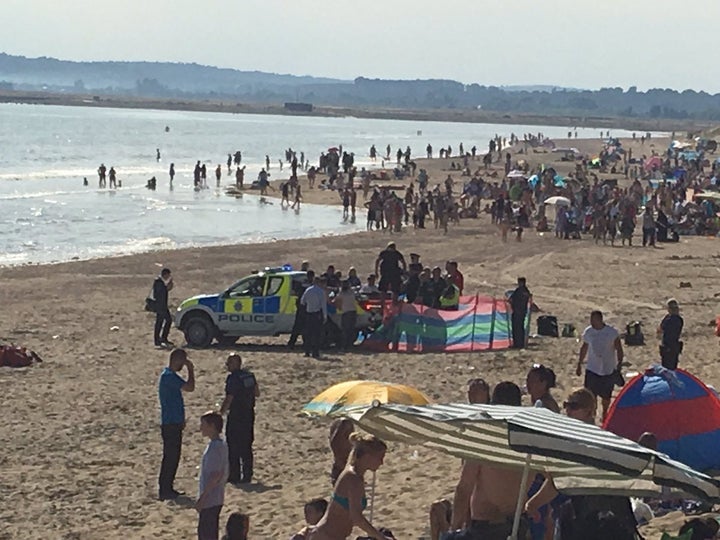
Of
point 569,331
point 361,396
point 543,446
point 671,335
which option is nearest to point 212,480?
point 361,396

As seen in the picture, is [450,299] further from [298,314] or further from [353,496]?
[353,496]

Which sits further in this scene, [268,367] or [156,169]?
[156,169]

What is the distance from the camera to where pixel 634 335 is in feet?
65.8

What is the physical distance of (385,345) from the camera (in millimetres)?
20500

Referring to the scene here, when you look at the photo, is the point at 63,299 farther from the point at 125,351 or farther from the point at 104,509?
the point at 104,509

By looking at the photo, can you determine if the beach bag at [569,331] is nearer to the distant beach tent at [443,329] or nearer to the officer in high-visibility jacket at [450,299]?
the distant beach tent at [443,329]

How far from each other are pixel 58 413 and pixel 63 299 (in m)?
11.3

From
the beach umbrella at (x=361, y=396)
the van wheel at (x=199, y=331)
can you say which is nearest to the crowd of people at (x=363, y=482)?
the beach umbrella at (x=361, y=396)

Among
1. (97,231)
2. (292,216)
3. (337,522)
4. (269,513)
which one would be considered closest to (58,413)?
(269,513)

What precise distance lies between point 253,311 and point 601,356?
8.12 meters

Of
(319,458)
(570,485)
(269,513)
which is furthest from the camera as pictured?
(319,458)

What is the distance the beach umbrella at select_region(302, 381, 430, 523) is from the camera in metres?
12.4

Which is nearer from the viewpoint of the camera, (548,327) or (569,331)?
(569,331)

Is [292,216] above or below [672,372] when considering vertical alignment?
below
